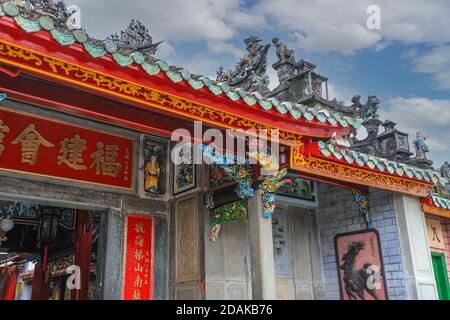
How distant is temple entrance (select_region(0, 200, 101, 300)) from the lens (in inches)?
301

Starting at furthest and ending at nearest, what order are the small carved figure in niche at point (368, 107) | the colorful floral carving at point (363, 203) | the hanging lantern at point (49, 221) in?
the small carved figure in niche at point (368, 107)
the hanging lantern at point (49, 221)
the colorful floral carving at point (363, 203)

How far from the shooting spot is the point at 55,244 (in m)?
10.2

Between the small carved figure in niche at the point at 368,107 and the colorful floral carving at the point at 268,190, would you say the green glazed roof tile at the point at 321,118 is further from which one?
the small carved figure in niche at the point at 368,107

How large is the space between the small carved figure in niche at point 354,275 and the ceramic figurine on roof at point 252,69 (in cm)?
276

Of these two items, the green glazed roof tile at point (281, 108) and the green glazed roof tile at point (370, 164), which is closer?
the green glazed roof tile at point (281, 108)

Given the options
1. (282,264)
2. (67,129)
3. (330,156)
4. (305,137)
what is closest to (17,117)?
(67,129)

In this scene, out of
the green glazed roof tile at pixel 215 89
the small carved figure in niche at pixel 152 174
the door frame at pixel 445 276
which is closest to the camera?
the green glazed roof tile at pixel 215 89

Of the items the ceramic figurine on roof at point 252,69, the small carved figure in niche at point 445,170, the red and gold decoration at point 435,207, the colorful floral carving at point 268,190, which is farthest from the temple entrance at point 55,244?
the small carved figure in niche at point 445,170

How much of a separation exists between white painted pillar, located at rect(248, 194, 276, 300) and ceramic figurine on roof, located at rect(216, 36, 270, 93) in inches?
83.2

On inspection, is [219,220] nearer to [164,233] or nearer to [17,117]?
[164,233]

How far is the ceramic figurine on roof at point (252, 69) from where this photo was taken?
6486 millimetres

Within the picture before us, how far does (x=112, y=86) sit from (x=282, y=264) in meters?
4.37

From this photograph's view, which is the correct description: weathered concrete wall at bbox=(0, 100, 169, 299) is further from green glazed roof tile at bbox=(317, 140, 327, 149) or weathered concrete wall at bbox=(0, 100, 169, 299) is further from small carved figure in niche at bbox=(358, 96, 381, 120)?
small carved figure in niche at bbox=(358, 96, 381, 120)
